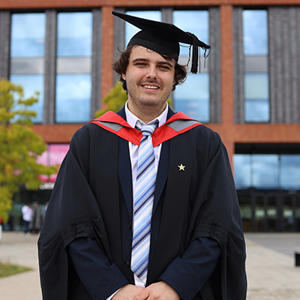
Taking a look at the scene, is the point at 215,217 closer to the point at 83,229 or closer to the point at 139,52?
the point at 83,229

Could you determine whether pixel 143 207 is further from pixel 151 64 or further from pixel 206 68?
pixel 206 68

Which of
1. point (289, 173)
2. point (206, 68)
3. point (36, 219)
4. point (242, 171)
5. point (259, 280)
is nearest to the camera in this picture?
point (259, 280)

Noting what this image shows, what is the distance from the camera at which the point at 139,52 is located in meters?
2.73

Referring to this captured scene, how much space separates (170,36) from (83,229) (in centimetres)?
122

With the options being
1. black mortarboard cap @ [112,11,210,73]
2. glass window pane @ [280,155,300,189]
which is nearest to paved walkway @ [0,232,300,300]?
black mortarboard cap @ [112,11,210,73]

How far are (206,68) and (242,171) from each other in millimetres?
6548

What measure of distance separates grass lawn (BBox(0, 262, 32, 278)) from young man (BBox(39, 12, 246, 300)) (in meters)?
8.28

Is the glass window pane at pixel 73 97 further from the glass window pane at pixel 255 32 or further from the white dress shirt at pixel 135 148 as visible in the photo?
the white dress shirt at pixel 135 148

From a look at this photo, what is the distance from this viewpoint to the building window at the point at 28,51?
1069 inches

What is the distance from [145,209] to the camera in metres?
2.59

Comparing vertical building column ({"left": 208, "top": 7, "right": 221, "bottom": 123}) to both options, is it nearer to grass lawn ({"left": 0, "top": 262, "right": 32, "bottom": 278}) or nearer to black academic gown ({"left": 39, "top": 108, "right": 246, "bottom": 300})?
grass lawn ({"left": 0, "top": 262, "right": 32, "bottom": 278})

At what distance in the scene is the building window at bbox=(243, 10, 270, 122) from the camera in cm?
2641

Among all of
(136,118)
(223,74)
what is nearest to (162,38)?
(136,118)

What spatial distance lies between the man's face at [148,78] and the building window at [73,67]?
24203 millimetres
